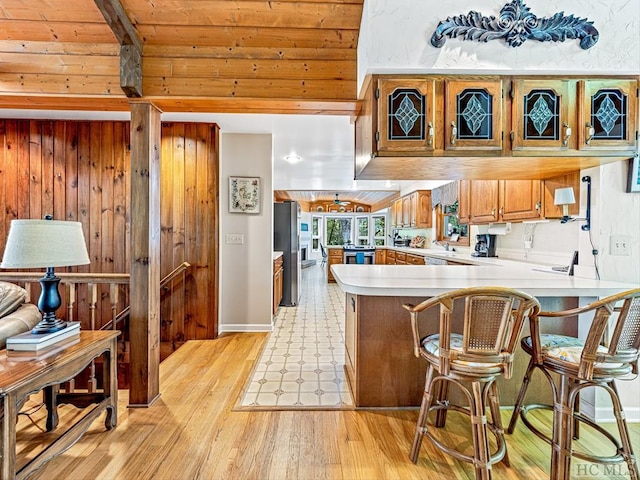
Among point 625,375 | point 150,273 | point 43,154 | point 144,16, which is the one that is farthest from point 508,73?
point 43,154

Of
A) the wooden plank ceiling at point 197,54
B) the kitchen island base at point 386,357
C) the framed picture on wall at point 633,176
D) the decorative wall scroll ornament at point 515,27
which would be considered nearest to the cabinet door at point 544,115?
the decorative wall scroll ornament at point 515,27

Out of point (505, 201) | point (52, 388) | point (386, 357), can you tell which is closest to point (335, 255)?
point (505, 201)

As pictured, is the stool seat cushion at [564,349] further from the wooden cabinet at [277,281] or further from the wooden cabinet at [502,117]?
the wooden cabinet at [277,281]

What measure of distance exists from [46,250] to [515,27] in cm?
292

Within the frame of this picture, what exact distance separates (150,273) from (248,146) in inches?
88.3

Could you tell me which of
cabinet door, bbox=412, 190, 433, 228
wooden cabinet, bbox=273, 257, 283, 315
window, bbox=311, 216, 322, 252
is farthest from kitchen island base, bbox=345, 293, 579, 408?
window, bbox=311, 216, 322, 252

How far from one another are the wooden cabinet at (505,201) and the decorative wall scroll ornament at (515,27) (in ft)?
4.28

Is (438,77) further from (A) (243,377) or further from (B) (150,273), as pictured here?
(A) (243,377)

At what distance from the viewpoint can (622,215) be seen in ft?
7.34

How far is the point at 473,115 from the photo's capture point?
212 cm

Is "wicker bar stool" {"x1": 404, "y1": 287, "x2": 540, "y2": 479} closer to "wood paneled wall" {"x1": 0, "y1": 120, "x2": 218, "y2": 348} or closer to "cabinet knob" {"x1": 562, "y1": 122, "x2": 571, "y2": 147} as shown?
"cabinet knob" {"x1": 562, "y1": 122, "x2": 571, "y2": 147}

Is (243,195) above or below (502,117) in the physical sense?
below

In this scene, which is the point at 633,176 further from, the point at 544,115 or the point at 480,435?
the point at 480,435

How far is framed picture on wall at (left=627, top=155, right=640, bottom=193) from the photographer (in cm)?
217
